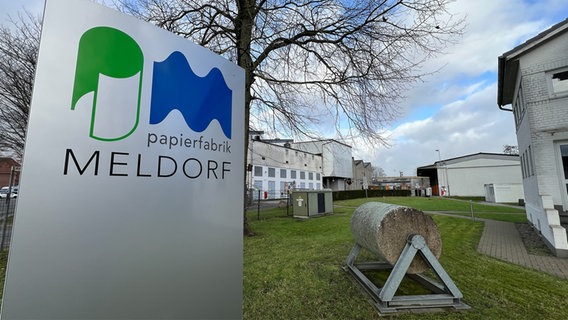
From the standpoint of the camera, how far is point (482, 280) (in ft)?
15.7

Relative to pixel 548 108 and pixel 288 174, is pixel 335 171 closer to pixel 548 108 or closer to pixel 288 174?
pixel 288 174

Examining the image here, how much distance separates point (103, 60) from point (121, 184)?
0.82 metres

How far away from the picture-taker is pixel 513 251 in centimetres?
715

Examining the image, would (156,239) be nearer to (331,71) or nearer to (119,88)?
(119,88)

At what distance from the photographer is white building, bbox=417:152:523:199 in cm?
3466

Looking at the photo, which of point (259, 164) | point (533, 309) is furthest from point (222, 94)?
point (259, 164)

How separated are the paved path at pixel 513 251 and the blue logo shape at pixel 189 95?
717 centimetres

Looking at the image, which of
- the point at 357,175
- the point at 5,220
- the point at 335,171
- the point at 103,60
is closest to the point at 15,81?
the point at 5,220

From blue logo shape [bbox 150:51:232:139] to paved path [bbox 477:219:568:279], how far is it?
7.17m

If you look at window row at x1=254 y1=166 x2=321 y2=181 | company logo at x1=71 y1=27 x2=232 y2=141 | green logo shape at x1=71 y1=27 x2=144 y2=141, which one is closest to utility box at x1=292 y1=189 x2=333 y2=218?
company logo at x1=71 y1=27 x2=232 y2=141

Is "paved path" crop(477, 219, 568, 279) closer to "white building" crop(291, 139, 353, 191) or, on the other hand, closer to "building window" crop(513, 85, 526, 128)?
"building window" crop(513, 85, 526, 128)

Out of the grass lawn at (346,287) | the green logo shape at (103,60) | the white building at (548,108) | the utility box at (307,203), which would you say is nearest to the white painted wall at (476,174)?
the utility box at (307,203)

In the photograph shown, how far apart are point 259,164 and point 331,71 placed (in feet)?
83.5

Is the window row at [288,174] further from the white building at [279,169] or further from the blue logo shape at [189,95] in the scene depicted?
the blue logo shape at [189,95]
